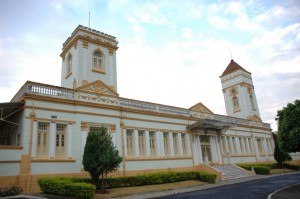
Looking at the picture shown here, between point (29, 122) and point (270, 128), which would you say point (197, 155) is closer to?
point (29, 122)

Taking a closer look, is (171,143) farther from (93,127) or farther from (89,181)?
(89,181)

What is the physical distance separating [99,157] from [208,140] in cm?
1677

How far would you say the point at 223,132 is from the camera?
31281mm

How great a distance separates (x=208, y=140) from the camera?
29.5 metres

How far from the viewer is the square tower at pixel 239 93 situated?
39406 mm

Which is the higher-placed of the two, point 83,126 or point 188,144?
point 83,126

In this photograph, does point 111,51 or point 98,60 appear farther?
point 111,51

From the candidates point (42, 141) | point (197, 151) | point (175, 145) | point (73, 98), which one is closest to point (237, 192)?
point (175, 145)

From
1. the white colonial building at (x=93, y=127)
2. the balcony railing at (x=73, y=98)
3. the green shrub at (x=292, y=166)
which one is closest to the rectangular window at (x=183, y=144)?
the white colonial building at (x=93, y=127)

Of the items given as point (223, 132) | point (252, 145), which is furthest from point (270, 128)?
point (223, 132)

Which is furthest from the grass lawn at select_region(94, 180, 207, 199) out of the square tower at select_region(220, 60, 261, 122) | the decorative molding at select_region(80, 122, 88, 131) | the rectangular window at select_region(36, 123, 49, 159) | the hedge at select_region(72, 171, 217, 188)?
the square tower at select_region(220, 60, 261, 122)

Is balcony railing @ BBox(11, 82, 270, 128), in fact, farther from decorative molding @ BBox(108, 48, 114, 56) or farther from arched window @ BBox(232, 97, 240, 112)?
arched window @ BBox(232, 97, 240, 112)

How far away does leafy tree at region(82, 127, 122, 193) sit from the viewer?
15898 mm

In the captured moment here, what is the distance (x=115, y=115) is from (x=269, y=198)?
13.6 metres
